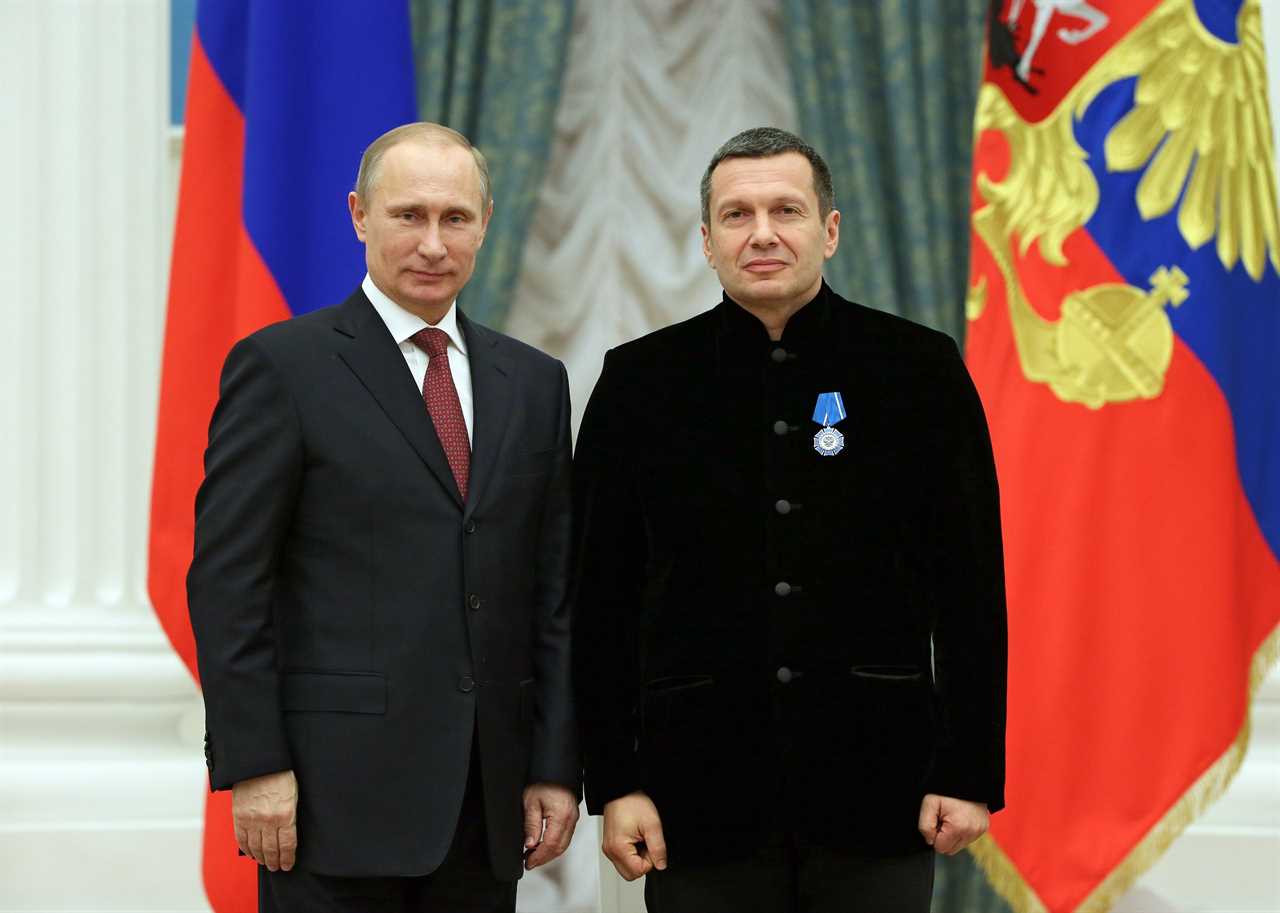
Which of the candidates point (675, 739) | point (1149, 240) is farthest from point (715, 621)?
point (1149, 240)

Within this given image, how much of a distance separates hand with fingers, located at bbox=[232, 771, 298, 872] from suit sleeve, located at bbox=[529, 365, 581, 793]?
34 cm

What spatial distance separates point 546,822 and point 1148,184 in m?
1.76

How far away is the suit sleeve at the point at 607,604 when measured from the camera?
70.3 inches

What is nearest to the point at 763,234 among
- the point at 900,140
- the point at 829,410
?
the point at 829,410

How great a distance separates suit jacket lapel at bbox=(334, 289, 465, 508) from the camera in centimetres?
174

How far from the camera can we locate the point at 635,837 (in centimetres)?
175

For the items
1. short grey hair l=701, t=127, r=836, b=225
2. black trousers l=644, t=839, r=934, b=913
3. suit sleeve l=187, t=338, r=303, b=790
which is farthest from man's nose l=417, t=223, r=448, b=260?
black trousers l=644, t=839, r=934, b=913

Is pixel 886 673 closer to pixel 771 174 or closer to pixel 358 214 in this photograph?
pixel 771 174

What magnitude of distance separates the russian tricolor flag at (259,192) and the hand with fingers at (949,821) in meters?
1.69

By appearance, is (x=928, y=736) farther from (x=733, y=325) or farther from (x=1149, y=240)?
(x=1149, y=240)

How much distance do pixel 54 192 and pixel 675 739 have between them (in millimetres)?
2219

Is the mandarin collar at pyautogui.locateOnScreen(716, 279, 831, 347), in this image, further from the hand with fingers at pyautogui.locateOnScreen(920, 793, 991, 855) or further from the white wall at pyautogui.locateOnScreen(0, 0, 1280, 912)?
the white wall at pyautogui.locateOnScreen(0, 0, 1280, 912)

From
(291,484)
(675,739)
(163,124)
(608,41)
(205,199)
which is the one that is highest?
(608,41)

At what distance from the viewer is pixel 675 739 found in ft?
5.77
